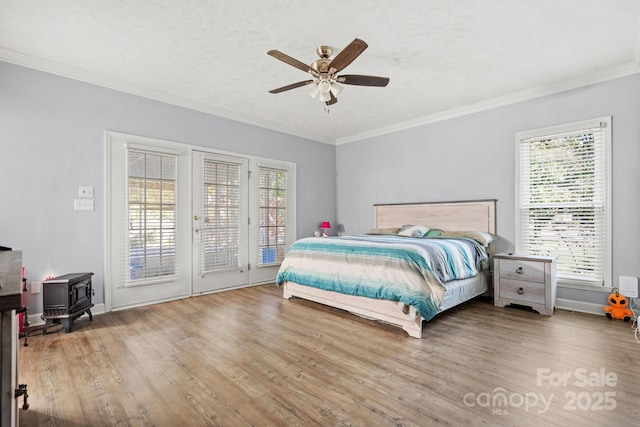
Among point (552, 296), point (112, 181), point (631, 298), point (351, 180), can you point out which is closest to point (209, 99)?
point (112, 181)

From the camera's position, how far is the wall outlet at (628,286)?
3160mm

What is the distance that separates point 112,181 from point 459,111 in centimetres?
465

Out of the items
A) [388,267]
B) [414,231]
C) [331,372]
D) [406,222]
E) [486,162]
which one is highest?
[486,162]

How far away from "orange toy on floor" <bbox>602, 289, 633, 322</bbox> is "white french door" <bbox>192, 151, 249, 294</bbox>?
4.45 meters

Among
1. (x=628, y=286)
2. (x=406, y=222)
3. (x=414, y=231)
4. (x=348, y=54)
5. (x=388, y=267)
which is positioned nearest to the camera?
(x=348, y=54)

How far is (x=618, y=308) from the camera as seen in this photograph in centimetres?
315

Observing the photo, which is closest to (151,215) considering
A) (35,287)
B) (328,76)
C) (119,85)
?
(35,287)

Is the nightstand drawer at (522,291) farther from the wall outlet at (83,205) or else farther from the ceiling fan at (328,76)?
the wall outlet at (83,205)

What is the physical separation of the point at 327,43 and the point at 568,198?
10.6 feet

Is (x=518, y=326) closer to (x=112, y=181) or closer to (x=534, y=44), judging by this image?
(x=534, y=44)

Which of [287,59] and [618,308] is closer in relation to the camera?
[287,59]

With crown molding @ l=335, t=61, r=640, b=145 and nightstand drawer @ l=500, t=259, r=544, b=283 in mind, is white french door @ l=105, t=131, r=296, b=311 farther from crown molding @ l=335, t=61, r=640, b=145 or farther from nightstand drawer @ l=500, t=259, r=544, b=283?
nightstand drawer @ l=500, t=259, r=544, b=283

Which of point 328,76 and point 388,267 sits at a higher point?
point 328,76

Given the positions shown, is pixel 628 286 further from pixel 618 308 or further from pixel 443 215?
pixel 443 215
